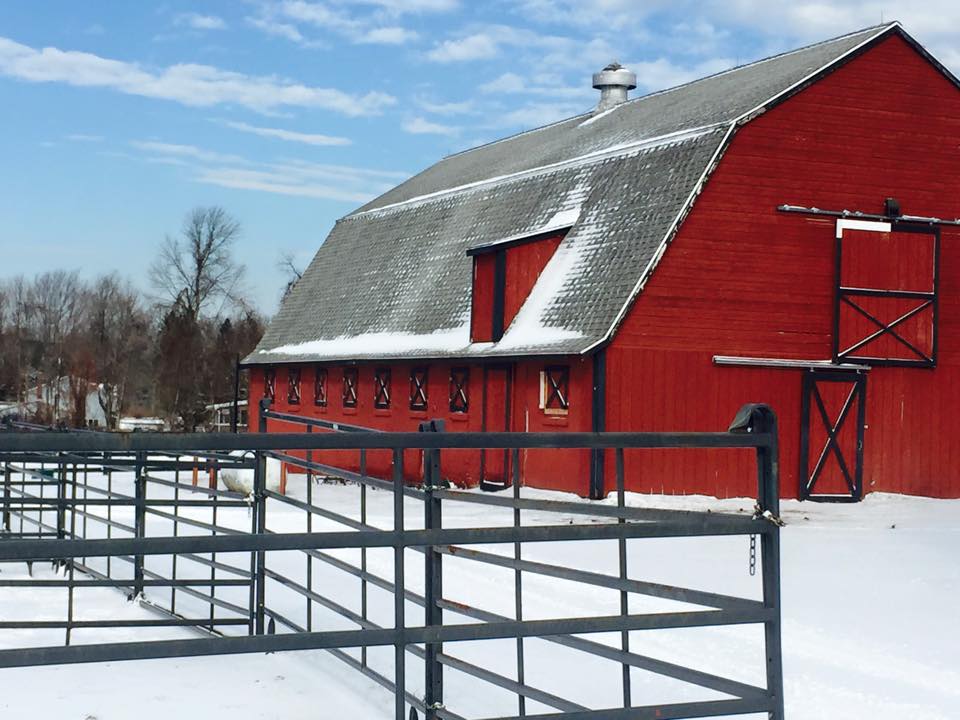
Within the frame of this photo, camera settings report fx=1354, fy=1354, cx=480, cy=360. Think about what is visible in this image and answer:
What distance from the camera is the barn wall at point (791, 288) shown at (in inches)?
880

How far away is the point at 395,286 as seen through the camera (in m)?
31.8

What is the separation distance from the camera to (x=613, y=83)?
Answer: 117 feet

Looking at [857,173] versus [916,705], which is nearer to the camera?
[916,705]

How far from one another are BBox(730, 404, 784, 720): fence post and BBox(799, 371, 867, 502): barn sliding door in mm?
17752

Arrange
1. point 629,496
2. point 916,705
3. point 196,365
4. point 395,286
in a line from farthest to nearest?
point 196,365
point 395,286
point 629,496
point 916,705

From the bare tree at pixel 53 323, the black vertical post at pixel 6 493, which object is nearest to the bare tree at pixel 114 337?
the bare tree at pixel 53 323

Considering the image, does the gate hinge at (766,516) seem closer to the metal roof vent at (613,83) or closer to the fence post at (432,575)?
the fence post at (432,575)

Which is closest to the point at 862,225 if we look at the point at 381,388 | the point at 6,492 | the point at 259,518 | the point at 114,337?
the point at 381,388

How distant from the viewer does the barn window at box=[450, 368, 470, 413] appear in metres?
26.3

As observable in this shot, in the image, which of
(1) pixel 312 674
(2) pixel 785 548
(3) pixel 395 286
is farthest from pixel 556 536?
(3) pixel 395 286

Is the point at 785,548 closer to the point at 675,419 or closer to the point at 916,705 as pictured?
the point at 675,419

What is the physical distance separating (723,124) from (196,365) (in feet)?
209

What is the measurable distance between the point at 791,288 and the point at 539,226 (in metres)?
5.61

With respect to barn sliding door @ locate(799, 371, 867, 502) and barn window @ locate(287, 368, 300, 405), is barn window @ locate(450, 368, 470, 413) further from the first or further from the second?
barn window @ locate(287, 368, 300, 405)
